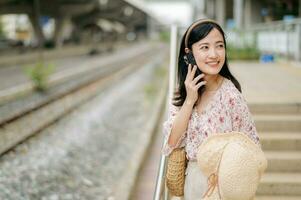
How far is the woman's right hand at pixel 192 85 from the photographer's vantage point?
9.11ft

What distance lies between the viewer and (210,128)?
2.74m

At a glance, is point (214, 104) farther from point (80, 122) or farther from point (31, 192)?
point (80, 122)

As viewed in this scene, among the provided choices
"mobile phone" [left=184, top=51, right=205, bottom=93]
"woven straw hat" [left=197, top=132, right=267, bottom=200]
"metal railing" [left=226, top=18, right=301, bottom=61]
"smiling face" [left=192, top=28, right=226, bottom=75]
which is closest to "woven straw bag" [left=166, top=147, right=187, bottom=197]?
"woven straw hat" [left=197, top=132, right=267, bottom=200]

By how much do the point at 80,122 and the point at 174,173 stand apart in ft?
36.1

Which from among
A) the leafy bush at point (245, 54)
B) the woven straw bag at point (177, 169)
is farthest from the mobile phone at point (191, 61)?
the leafy bush at point (245, 54)

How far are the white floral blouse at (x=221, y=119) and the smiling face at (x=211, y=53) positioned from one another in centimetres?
12

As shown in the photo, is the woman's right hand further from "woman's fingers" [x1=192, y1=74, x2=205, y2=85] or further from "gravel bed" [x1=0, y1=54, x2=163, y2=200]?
"gravel bed" [x1=0, y1=54, x2=163, y2=200]

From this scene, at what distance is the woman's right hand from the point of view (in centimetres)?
278

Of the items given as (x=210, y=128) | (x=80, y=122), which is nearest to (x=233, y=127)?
(x=210, y=128)

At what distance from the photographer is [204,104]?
2.84m

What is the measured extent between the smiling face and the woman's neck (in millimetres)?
65

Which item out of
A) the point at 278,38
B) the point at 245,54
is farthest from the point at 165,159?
the point at 245,54

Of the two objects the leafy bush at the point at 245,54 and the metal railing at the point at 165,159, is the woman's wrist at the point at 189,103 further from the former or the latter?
the leafy bush at the point at 245,54

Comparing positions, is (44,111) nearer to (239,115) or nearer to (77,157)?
(77,157)
